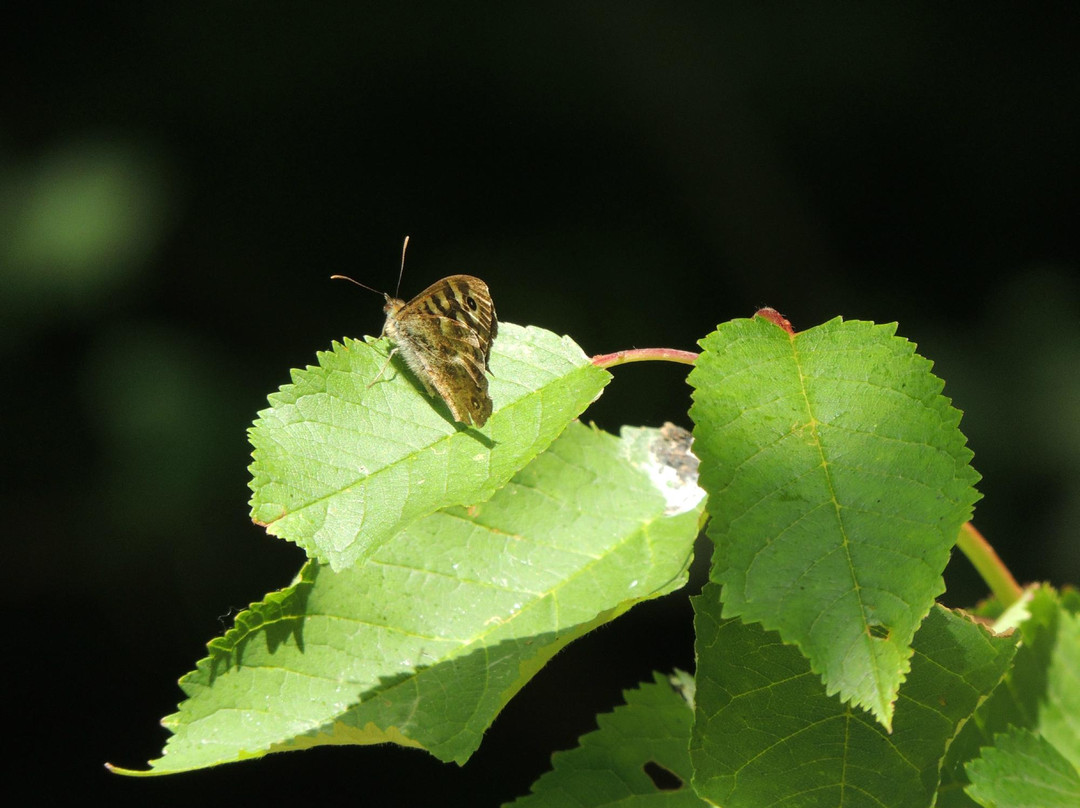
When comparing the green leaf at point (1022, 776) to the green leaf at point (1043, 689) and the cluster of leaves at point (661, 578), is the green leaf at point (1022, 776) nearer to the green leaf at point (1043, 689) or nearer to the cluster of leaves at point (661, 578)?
the cluster of leaves at point (661, 578)

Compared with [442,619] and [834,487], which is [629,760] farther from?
[834,487]

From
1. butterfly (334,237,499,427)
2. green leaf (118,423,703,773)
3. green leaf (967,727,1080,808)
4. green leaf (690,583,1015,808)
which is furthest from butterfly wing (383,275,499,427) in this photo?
green leaf (967,727,1080,808)

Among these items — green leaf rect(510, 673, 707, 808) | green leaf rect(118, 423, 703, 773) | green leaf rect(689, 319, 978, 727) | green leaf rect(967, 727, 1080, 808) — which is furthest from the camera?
green leaf rect(510, 673, 707, 808)

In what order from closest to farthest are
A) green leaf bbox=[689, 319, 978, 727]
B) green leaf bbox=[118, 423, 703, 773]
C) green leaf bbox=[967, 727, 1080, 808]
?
1. green leaf bbox=[689, 319, 978, 727]
2. green leaf bbox=[967, 727, 1080, 808]
3. green leaf bbox=[118, 423, 703, 773]

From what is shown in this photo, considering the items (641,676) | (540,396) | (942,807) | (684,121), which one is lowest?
(641,676)

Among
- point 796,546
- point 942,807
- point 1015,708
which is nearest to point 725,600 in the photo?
point 796,546

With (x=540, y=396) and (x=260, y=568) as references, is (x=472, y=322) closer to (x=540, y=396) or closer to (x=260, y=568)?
(x=540, y=396)

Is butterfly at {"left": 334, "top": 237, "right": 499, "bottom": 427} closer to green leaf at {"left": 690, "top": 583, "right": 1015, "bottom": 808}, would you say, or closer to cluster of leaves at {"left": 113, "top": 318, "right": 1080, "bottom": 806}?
cluster of leaves at {"left": 113, "top": 318, "right": 1080, "bottom": 806}

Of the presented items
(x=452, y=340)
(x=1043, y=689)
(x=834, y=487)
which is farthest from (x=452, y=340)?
(x=1043, y=689)
